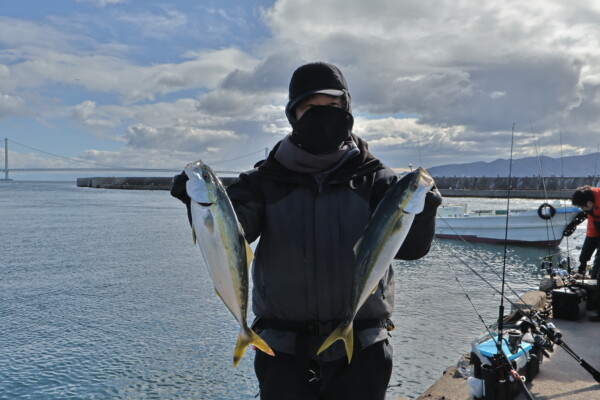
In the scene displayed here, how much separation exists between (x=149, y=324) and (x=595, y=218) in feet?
32.8

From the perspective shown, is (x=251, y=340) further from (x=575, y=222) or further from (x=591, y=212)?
(x=575, y=222)

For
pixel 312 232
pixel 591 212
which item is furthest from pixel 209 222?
pixel 591 212

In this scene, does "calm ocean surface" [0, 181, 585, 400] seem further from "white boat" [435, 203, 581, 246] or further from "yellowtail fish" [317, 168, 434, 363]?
"yellowtail fish" [317, 168, 434, 363]

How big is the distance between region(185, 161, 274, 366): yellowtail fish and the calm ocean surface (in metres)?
5.98

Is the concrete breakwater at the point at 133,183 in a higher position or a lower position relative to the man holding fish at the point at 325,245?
higher

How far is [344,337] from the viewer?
2.48 metres

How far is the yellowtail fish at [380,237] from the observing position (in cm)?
247

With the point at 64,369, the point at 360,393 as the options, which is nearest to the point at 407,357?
the point at 64,369

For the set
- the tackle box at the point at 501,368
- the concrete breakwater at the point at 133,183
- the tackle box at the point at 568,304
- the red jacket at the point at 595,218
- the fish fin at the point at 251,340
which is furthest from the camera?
the concrete breakwater at the point at 133,183

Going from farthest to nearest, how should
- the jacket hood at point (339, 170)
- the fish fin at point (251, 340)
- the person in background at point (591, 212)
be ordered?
1. the person in background at point (591, 212)
2. the jacket hood at point (339, 170)
3. the fish fin at point (251, 340)

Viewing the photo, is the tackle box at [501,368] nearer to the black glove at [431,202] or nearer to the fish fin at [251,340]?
the black glove at [431,202]

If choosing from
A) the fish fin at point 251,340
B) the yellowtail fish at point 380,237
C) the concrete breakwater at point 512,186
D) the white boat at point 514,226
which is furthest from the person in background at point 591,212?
the concrete breakwater at point 512,186

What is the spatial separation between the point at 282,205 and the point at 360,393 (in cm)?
106

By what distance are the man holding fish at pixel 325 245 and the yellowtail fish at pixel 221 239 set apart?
0.03m
